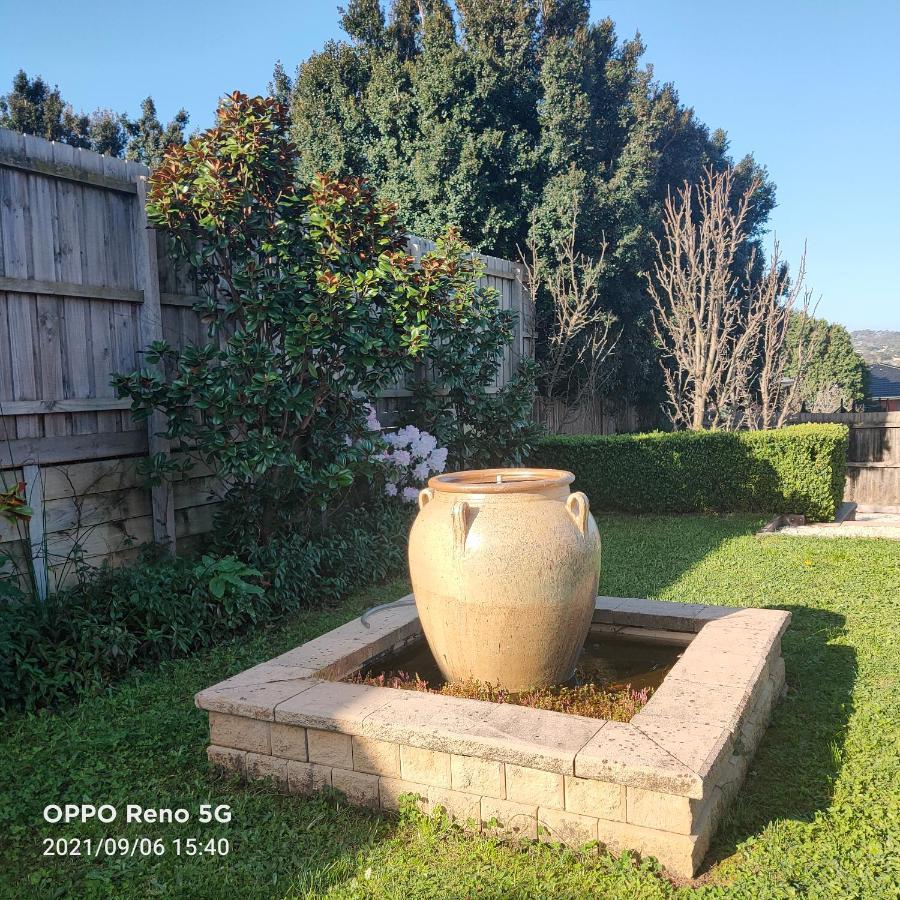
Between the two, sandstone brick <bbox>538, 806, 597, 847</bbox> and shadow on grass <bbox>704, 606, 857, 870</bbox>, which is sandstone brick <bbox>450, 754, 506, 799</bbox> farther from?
shadow on grass <bbox>704, 606, 857, 870</bbox>

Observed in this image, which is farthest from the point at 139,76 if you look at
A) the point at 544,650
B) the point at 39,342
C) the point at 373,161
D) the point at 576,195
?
the point at 544,650

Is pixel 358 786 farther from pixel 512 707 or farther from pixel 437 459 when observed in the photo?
pixel 437 459

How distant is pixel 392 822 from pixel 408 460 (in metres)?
3.66

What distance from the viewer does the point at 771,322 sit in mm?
9922

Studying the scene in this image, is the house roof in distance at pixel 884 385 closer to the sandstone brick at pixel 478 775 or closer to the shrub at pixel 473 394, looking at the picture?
the shrub at pixel 473 394

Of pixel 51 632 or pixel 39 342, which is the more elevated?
pixel 39 342

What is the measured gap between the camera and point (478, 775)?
258cm

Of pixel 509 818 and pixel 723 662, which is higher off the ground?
pixel 723 662

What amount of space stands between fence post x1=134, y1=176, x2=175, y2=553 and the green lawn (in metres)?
1.08

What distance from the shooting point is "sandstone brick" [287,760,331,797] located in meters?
2.85

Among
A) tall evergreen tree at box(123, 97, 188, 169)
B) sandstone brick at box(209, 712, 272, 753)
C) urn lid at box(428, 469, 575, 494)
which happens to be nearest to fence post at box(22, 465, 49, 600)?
sandstone brick at box(209, 712, 272, 753)

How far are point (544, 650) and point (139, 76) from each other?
18.5m

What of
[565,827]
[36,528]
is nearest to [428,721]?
[565,827]

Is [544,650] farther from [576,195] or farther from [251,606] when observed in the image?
[576,195]
